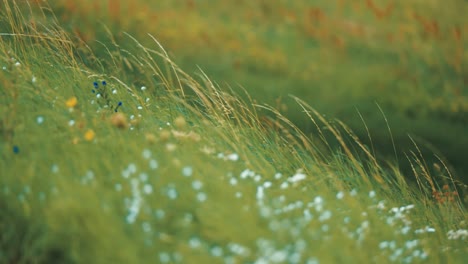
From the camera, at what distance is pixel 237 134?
3588 mm

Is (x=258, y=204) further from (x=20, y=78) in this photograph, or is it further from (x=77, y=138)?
(x=20, y=78)

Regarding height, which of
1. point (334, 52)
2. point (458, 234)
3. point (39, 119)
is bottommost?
point (334, 52)

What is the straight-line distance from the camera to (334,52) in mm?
8328

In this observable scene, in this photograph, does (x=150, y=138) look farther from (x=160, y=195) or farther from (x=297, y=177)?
(x=297, y=177)

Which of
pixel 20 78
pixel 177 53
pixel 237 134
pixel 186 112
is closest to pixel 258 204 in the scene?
pixel 237 134

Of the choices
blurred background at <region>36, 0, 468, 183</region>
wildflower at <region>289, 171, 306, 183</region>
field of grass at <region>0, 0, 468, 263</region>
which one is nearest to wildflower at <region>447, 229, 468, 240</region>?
field of grass at <region>0, 0, 468, 263</region>

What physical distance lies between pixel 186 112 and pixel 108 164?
122cm

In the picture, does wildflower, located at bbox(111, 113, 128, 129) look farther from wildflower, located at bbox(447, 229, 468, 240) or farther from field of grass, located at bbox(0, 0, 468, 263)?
wildflower, located at bbox(447, 229, 468, 240)

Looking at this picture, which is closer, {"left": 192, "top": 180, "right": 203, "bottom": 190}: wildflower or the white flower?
{"left": 192, "top": 180, "right": 203, "bottom": 190}: wildflower

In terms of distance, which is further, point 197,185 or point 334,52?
point 334,52

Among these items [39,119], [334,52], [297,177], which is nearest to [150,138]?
[39,119]

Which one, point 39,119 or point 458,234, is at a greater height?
point 39,119

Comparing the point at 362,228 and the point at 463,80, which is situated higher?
the point at 362,228

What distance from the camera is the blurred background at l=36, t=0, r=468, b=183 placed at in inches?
276
